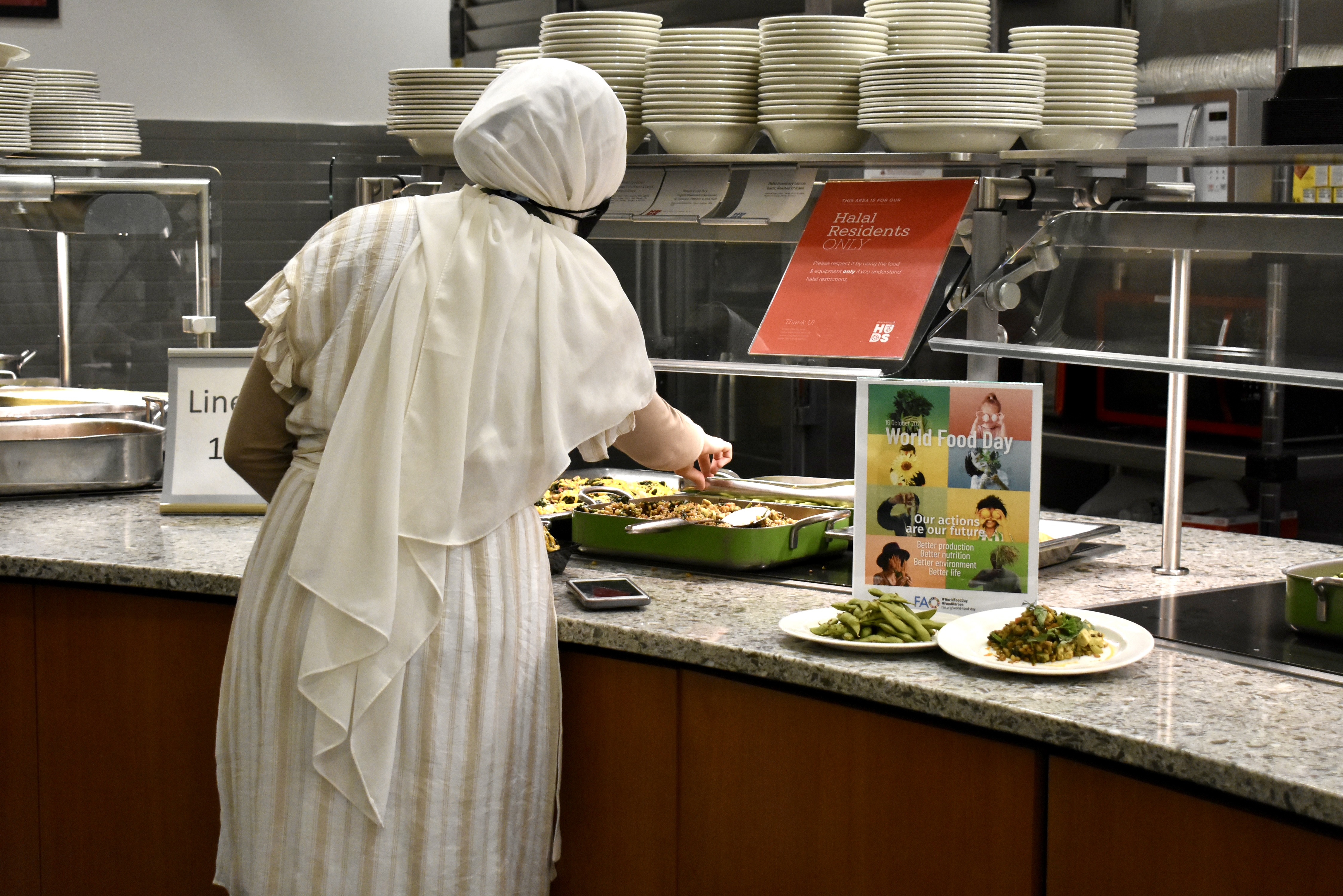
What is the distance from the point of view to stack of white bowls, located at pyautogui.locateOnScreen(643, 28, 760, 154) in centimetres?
242

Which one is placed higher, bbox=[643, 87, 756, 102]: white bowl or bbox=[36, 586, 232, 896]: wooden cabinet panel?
bbox=[643, 87, 756, 102]: white bowl

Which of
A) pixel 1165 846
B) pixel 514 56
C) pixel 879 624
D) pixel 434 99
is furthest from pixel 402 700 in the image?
pixel 514 56

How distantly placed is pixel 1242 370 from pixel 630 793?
1.09 metres

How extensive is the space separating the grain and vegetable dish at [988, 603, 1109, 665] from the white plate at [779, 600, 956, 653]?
96 millimetres

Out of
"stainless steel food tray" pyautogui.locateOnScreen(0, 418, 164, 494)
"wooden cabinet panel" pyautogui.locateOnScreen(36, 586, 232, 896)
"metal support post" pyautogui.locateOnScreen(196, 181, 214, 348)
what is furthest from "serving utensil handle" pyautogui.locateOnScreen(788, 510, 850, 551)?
"metal support post" pyautogui.locateOnScreen(196, 181, 214, 348)

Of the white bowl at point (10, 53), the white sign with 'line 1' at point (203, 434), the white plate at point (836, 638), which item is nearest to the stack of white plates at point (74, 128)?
the white bowl at point (10, 53)

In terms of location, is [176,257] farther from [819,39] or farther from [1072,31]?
[1072,31]

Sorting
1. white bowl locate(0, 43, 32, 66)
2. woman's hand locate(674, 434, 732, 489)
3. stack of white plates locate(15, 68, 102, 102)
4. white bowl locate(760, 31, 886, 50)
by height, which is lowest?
woman's hand locate(674, 434, 732, 489)

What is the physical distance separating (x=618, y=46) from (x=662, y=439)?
79 cm

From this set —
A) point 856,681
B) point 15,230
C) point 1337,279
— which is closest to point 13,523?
point 15,230

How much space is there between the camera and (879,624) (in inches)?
75.7

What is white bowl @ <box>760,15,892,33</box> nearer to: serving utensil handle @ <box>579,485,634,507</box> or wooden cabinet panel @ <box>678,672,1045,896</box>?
serving utensil handle @ <box>579,485,634,507</box>

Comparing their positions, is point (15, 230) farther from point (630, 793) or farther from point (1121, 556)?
point (1121, 556)

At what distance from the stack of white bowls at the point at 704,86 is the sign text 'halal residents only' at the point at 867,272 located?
0.77ft
